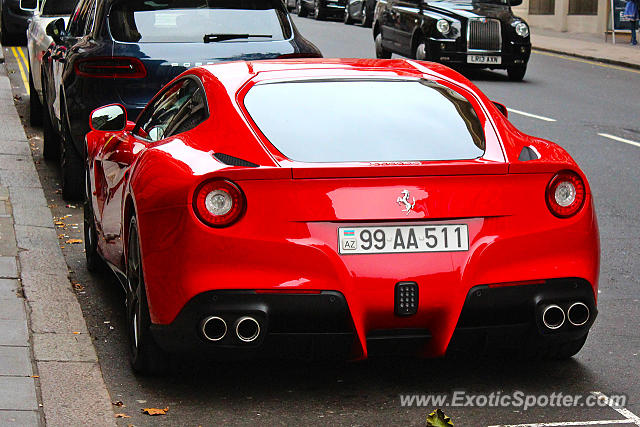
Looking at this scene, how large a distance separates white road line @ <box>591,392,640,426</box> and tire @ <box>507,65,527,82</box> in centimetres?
1673

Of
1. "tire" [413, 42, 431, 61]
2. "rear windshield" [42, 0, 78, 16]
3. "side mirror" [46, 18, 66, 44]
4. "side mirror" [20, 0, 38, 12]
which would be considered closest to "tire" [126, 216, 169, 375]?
"side mirror" [46, 18, 66, 44]

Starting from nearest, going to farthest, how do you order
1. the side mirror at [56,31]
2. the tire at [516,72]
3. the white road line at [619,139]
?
the side mirror at [56,31] → the white road line at [619,139] → the tire at [516,72]

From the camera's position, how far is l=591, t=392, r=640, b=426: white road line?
16.6 feet

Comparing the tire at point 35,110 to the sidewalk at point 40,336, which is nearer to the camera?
the sidewalk at point 40,336

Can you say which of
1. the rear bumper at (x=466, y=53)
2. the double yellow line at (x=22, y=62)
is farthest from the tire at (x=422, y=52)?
the double yellow line at (x=22, y=62)

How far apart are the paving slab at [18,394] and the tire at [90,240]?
6.97ft

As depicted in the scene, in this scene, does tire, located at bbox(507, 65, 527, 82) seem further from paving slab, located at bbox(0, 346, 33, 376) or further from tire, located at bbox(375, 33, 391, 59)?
paving slab, located at bbox(0, 346, 33, 376)

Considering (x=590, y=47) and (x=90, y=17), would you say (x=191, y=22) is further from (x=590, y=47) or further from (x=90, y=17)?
(x=590, y=47)

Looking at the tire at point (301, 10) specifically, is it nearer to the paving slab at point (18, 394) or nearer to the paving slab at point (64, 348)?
the paving slab at point (64, 348)

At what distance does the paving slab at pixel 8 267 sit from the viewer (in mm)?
7152

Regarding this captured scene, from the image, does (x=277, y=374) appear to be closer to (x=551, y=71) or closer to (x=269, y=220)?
(x=269, y=220)

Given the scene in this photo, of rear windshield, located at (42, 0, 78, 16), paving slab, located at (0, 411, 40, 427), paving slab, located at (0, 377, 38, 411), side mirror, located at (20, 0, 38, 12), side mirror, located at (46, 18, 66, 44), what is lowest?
side mirror, located at (20, 0, 38, 12)

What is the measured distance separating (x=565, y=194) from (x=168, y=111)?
2.11 meters

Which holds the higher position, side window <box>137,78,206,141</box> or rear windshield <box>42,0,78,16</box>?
side window <box>137,78,206,141</box>
